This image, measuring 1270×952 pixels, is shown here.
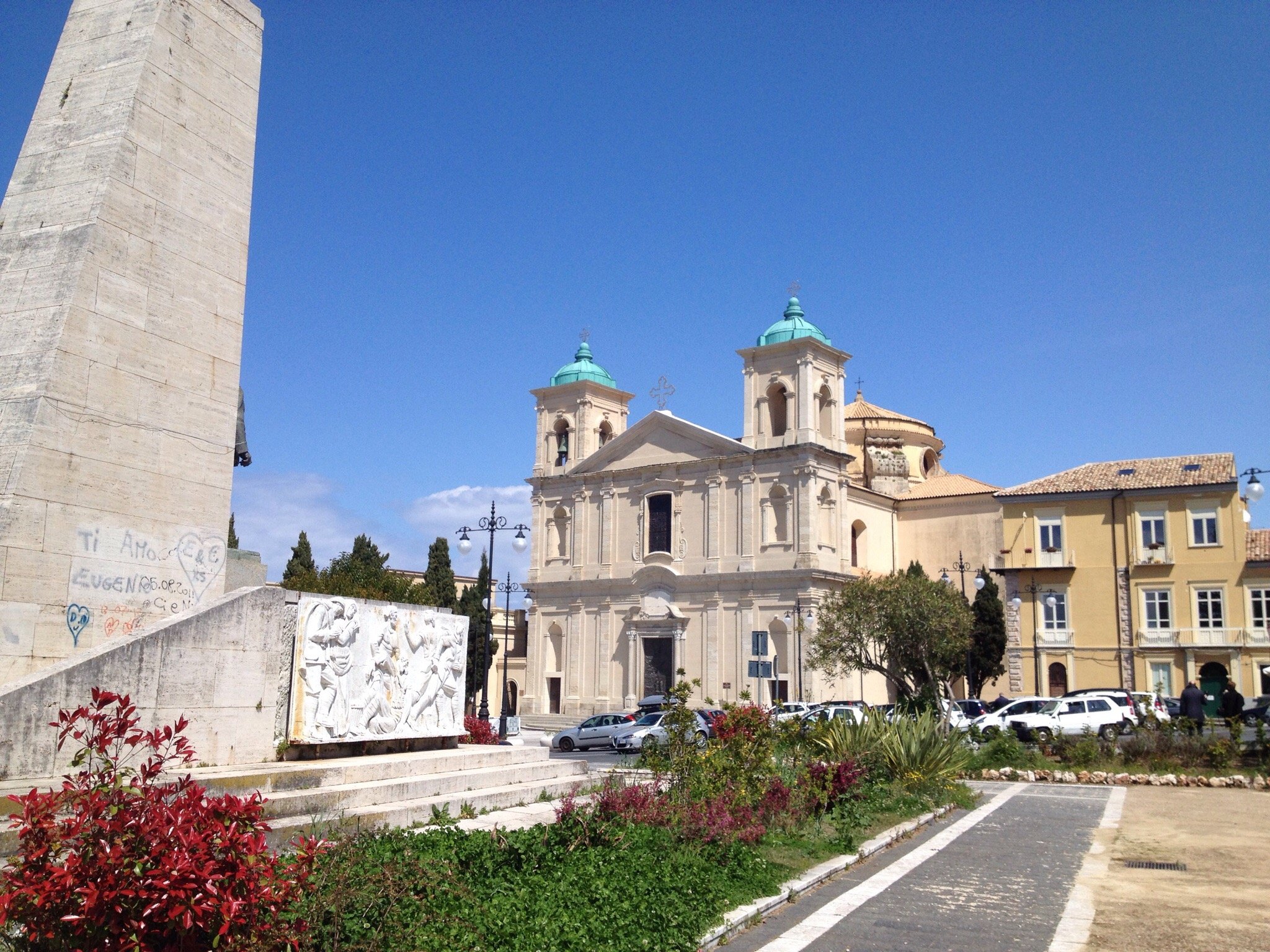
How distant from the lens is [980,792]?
1625cm

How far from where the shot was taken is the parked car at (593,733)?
94.1 feet

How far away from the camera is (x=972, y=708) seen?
31656 millimetres

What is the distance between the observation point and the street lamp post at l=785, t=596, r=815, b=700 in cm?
4000

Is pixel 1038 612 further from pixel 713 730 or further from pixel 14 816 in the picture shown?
pixel 14 816

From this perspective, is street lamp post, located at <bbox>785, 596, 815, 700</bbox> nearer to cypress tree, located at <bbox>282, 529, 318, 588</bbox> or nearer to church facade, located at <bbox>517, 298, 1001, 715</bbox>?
church facade, located at <bbox>517, 298, 1001, 715</bbox>

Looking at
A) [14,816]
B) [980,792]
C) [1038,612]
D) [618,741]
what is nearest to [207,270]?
[14,816]

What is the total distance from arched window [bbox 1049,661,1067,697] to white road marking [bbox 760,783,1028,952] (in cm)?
2925

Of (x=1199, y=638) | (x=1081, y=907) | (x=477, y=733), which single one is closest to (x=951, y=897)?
(x=1081, y=907)

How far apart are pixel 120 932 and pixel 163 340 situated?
6.38 m

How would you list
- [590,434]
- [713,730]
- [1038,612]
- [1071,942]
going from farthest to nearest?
1. [590,434]
2. [1038,612]
3. [713,730]
4. [1071,942]

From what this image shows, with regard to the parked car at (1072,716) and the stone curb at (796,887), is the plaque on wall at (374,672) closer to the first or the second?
the stone curb at (796,887)

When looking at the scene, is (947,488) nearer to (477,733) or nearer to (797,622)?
(797,622)

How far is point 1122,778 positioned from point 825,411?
28.4m

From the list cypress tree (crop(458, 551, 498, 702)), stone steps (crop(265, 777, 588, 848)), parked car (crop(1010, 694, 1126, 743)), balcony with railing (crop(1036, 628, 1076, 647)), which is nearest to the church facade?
cypress tree (crop(458, 551, 498, 702))
